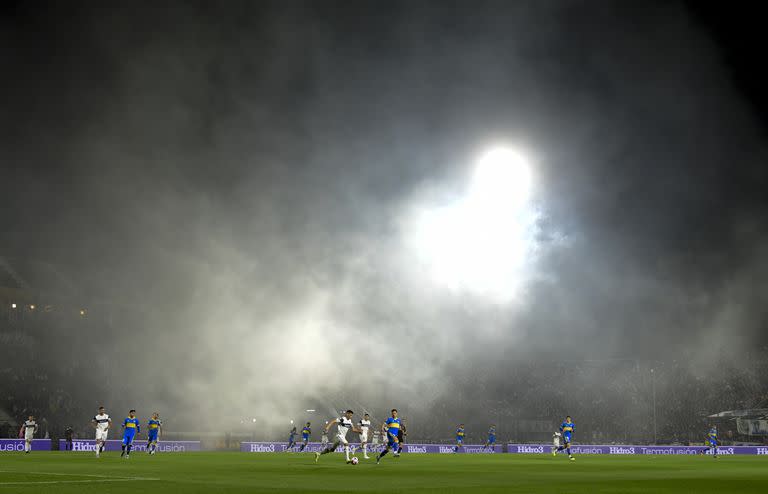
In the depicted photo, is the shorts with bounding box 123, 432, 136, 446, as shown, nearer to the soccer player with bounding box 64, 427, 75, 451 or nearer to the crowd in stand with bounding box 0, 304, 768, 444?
the soccer player with bounding box 64, 427, 75, 451

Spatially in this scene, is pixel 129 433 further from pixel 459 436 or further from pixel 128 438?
pixel 459 436

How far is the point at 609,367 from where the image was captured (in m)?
92.9

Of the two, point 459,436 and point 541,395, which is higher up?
point 541,395

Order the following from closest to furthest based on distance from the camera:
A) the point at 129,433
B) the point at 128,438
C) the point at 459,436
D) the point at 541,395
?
the point at 128,438 → the point at 129,433 → the point at 459,436 → the point at 541,395

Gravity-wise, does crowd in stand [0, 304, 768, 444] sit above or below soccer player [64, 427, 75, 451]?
above

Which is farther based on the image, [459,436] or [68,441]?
[459,436]

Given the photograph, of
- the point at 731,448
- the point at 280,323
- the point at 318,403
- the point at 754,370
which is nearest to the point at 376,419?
the point at 318,403

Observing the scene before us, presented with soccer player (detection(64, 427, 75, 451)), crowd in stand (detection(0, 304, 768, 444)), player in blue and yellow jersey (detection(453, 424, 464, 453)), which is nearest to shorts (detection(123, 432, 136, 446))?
soccer player (detection(64, 427, 75, 451))

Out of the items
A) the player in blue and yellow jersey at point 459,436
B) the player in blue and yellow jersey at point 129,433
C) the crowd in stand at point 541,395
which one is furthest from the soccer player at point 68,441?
the player in blue and yellow jersey at point 459,436

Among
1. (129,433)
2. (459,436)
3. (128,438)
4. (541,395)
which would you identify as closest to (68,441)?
(129,433)

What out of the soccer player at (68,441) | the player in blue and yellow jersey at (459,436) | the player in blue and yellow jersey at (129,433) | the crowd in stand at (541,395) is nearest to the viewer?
the player in blue and yellow jersey at (129,433)

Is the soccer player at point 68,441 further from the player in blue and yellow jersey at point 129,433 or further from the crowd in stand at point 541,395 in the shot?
the player in blue and yellow jersey at point 129,433

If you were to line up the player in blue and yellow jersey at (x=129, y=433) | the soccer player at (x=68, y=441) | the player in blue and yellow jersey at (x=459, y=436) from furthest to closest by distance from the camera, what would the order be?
the player in blue and yellow jersey at (x=459, y=436)
the soccer player at (x=68, y=441)
the player in blue and yellow jersey at (x=129, y=433)

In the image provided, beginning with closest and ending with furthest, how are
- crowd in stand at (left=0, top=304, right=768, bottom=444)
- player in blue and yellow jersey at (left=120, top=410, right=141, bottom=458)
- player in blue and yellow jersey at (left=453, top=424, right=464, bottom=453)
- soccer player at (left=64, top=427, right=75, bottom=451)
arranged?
player in blue and yellow jersey at (left=120, top=410, right=141, bottom=458) → soccer player at (left=64, top=427, right=75, bottom=451) → player in blue and yellow jersey at (left=453, top=424, right=464, bottom=453) → crowd in stand at (left=0, top=304, right=768, bottom=444)
